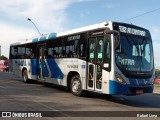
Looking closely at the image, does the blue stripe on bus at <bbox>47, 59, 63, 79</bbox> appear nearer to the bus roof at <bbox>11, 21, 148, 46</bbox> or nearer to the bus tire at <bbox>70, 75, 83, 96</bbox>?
the bus tire at <bbox>70, 75, 83, 96</bbox>

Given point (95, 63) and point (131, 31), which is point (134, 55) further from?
point (95, 63)

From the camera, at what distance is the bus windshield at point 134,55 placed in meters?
12.9

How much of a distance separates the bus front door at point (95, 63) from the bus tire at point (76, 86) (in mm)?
912

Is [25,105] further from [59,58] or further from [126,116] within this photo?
[59,58]

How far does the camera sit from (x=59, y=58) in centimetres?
1722

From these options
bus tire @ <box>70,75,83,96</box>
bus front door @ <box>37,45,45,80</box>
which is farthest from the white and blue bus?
bus front door @ <box>37,45,45,80</box>

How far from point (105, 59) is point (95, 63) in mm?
796

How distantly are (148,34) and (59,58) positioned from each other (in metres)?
5.19

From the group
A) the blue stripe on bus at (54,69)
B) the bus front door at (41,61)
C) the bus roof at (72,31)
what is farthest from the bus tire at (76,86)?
the bus front door at (41,61)

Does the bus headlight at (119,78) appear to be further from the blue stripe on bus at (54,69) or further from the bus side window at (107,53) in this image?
the blue stripe on bus at (54,69)

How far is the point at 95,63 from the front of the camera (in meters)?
13.8

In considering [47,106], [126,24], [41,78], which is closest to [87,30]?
[126,24]

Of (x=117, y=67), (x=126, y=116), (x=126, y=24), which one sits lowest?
(x=126, y=116)

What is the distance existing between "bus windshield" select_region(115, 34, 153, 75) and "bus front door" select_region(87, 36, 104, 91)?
935 millimetres
